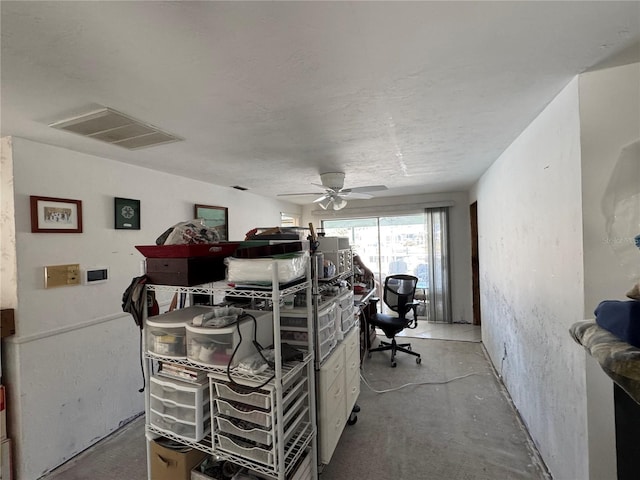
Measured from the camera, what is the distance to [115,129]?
1728 millimetres

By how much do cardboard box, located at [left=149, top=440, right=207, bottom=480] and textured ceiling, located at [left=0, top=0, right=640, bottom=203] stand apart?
6.10ft

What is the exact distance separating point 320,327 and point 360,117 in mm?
1338

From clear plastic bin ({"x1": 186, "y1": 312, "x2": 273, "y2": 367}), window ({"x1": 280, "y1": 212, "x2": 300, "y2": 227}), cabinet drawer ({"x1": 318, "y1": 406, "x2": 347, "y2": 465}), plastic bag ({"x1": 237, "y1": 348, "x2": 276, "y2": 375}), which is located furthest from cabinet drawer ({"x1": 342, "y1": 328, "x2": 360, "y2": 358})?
window ({"x1": 280, "y1": 212, "x2": 300, "y2": 227})

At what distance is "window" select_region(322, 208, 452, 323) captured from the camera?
4.93 meters

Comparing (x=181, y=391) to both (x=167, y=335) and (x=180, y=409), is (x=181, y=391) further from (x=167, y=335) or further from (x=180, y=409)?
(x=167, y=335)

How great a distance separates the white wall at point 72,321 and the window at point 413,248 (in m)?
3.26

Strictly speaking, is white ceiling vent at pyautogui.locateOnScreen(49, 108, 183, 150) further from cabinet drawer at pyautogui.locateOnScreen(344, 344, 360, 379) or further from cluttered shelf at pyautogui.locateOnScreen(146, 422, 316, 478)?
cabinet drawer at pyautogui.locateOnScreen(344, 344, 360, 379)

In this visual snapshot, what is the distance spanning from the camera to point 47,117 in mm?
1556

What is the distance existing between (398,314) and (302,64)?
3.34 m

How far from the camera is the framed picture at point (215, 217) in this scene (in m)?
3.30

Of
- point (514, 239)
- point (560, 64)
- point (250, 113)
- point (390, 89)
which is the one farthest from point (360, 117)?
point (514, 239)

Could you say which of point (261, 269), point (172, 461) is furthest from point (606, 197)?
point (172, 461)

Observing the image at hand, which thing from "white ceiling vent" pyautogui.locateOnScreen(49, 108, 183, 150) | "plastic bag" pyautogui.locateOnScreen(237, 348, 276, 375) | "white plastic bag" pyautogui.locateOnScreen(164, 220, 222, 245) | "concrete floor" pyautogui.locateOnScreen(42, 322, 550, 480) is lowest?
"concrete floor" pyautogui.locateOnScreen(42, 322, 550, 480)

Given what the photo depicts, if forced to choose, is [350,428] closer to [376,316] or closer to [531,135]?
[376,316]
